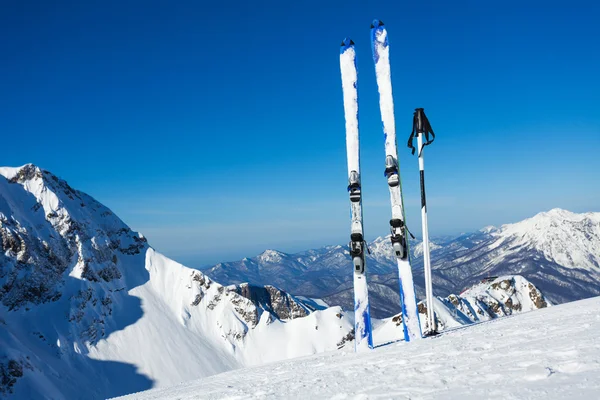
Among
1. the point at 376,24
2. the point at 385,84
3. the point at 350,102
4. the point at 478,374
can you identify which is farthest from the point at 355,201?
the point at 478,374

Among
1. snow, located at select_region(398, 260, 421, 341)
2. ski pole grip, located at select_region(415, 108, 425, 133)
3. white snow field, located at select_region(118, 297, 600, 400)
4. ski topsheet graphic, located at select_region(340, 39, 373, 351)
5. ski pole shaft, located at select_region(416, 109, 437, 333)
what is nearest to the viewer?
white snow field, located at select_region(118, 297, 600, 400)

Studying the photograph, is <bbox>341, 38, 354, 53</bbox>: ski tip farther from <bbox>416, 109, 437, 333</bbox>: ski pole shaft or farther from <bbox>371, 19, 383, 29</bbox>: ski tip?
<bbox>416, 109, 437, 333</bbox>: ski pole shaft

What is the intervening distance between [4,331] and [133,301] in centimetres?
4446

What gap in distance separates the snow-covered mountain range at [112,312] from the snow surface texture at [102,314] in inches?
12.9

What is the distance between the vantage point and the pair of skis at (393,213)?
16234 millimetres

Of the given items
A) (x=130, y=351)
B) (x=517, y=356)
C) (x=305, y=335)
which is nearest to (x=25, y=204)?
(x=130, y=351)

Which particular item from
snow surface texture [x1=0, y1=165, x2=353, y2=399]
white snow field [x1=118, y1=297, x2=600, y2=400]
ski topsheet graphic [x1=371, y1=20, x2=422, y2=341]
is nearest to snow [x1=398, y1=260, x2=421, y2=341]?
ski topsheet graphic [x1=371, y1=20, x2=422, y2=341]

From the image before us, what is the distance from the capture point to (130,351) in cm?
10944

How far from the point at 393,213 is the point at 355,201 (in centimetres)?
171

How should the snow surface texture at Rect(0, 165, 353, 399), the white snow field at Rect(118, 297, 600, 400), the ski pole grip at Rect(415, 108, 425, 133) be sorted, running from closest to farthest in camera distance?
the white snow field at Rect(118, 297, 600, 400) → the ski pole grip at Rect(415, 108, 425, 133) → the snow surface texture at Rect(0, 165, 353, 399)

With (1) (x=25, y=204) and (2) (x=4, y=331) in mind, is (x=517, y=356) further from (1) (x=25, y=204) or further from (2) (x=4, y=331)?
(1) (x=25, y=204)

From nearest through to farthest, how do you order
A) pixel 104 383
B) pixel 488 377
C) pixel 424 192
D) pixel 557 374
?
pixel 557 374, pixel 488 377, pixel 424 192, pixel 104 383

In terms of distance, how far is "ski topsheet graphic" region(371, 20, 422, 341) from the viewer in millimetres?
16344

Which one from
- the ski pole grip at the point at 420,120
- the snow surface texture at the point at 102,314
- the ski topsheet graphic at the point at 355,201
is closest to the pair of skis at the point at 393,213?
the ski topsheet graphic at the point at 355,201
